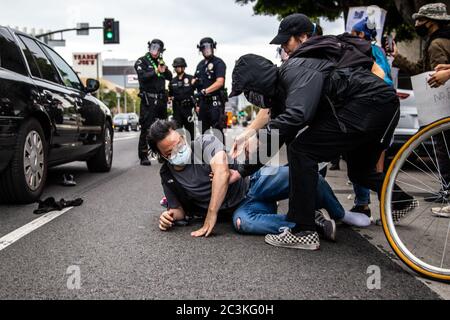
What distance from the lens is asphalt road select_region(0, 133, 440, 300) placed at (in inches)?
88.0

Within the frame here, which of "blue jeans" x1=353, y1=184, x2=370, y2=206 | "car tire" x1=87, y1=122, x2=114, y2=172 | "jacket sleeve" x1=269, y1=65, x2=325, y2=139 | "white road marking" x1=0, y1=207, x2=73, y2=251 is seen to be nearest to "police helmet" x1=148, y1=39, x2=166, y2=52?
"car tire" x1=87, y1=122, x2=114, y2=172

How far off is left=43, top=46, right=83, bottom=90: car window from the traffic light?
50.8 ft

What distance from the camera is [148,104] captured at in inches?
319

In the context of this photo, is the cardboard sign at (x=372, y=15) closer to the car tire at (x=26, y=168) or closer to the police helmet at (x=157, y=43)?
the police helmet at (x=157, y=43)

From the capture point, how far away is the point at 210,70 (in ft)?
25.2

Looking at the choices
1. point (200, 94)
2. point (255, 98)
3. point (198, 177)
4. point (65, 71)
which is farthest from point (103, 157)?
point (255, 98)

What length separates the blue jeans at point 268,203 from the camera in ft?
10.8

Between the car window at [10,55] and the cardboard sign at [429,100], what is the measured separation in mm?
3502

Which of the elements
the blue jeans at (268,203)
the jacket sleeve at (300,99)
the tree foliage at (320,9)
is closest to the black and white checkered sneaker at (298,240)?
the blue jeans at (268,203)

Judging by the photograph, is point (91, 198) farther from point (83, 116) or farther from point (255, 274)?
point (255, 274)

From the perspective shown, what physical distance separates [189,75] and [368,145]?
219 inches

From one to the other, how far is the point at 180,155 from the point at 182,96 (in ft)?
16.2

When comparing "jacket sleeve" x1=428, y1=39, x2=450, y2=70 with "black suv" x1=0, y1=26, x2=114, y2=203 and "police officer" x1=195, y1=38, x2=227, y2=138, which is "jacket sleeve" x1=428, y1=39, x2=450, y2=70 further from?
"police officer" x1=195, y1=38, x2=227, y2=138

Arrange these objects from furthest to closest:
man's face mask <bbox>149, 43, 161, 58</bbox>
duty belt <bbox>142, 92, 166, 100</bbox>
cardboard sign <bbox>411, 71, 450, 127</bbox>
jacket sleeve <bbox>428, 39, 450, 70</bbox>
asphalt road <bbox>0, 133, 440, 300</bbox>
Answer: duty belt <bbox>142, 92, 166, 100</bbox>, man's face mask <bbox>149, 43, 161, 58</bbox>, jacket sleeve <bbox>428, 39, 450, 70</bbox>, cardboard sign <bbox>411, 71, 450, 127</bbox>, asphalt road <bbox>0, 133, 440, 300</bbox>
